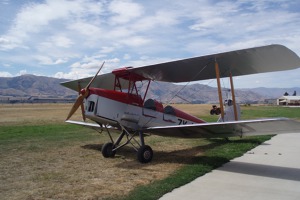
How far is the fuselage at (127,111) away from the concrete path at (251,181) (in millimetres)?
2502

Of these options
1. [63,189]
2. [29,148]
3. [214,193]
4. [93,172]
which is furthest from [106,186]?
[29,148]

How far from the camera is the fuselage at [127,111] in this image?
8.32 metres

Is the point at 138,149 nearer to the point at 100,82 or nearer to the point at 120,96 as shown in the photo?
the point at 120,96

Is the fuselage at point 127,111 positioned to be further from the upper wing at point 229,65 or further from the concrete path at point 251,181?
the concrete path at point 251,181

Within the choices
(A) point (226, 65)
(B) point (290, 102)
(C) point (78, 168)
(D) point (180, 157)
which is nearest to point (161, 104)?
(D) point (180, 157)

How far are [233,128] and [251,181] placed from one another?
75.7 inches

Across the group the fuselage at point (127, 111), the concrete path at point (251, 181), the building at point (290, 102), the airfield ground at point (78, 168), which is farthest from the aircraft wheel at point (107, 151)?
the building at point (290, 102)

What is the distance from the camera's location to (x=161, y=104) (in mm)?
9773

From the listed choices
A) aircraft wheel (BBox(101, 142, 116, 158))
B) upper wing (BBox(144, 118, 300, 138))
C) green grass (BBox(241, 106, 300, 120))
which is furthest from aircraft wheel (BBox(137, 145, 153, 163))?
green grass (BBox(241, 106, 300, 120))

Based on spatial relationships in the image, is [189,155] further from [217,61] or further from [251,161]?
[217,61]

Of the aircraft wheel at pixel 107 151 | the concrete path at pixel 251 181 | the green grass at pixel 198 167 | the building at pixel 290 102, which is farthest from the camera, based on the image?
the building at pixel 290 102

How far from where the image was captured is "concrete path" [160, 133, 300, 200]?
5.25 meters

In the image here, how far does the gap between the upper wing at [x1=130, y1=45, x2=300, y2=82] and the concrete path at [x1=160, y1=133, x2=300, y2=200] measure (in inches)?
103

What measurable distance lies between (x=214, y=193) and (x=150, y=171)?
2230 mm
